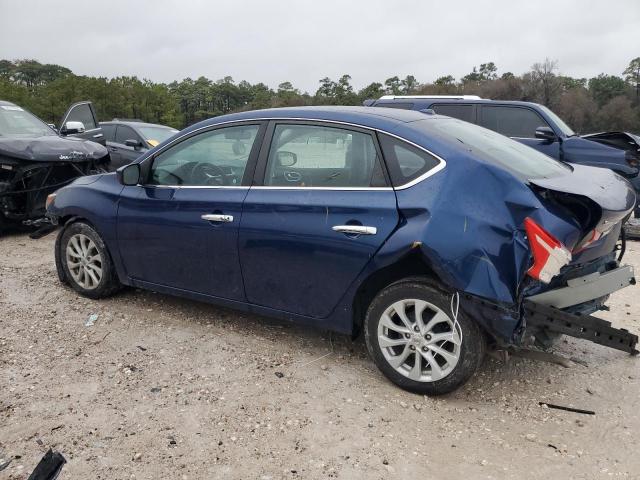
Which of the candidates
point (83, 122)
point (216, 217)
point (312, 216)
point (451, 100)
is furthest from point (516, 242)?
point (83, 122)

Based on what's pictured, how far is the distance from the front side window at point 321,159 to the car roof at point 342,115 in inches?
3.2

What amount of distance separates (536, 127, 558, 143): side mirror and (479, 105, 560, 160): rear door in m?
0.17

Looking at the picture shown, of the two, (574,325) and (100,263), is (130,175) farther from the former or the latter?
(574,325)

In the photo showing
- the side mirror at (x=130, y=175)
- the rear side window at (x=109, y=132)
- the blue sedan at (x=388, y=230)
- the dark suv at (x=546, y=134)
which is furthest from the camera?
the rear side window at (x=109, y=132)

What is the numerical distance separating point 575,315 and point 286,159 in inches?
80.0

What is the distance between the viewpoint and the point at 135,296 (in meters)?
4.95

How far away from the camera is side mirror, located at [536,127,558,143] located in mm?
7996

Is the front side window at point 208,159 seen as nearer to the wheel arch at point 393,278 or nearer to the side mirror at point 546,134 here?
the wheel arch at point 393,278

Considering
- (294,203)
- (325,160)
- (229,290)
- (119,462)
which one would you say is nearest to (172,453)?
(119,462)

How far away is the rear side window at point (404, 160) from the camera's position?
127 inches

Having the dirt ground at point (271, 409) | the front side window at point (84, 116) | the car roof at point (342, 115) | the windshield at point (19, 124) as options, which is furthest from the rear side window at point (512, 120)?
the windshield at point (19, 124)

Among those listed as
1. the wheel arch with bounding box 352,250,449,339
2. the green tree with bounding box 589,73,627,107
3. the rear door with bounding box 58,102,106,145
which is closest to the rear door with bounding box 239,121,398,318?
the wheel arch with bounding box 352,250,449,339

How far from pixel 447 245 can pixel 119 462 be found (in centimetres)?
201

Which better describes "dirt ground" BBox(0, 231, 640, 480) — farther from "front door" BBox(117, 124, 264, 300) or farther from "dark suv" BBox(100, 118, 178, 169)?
"dark suv" BBox(100, 118, 178, 169)
